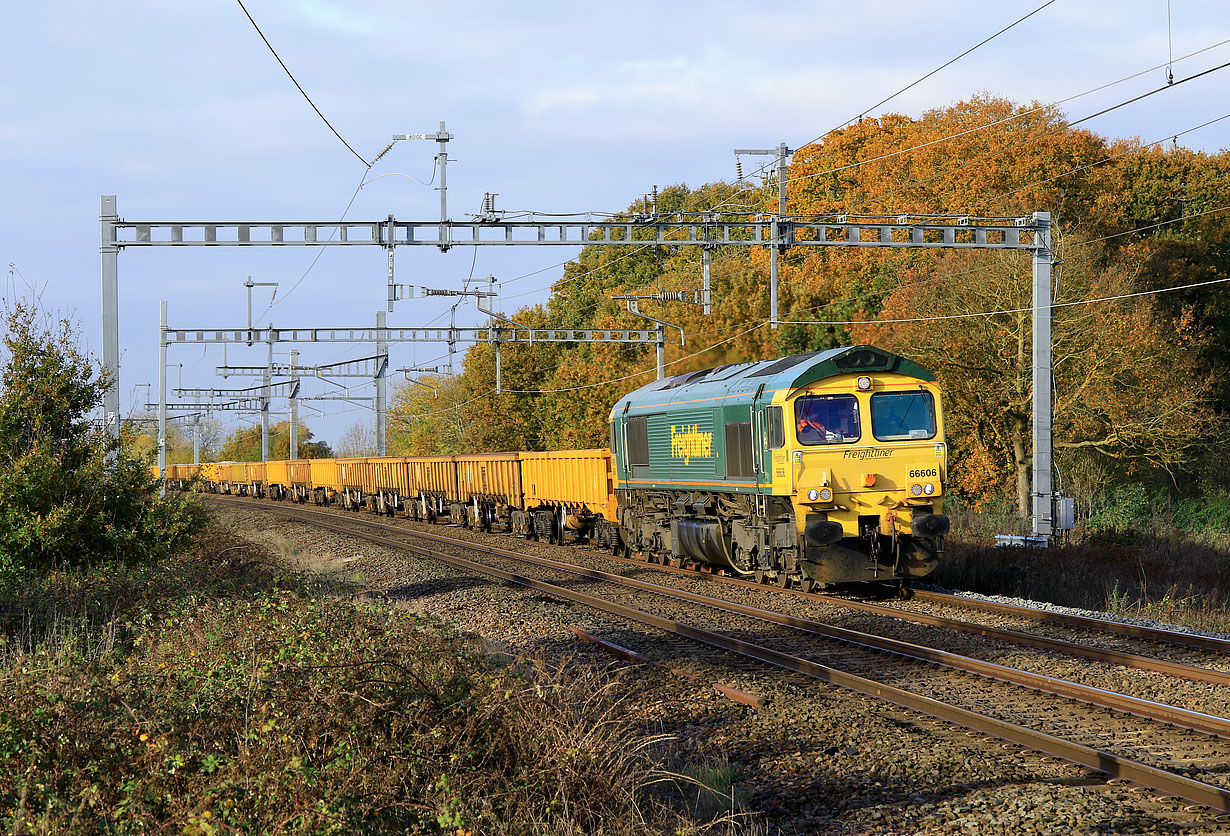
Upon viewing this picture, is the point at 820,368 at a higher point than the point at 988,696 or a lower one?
higher

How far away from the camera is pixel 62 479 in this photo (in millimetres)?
14242

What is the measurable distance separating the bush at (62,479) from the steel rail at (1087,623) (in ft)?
34.6

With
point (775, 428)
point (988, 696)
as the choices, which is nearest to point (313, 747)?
point (988, 696)

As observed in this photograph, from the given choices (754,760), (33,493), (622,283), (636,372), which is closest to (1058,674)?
(754,760)

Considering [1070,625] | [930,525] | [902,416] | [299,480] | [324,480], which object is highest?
[902,416]

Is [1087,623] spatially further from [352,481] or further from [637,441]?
[352,481]

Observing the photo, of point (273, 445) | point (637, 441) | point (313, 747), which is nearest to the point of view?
point (313, 747)

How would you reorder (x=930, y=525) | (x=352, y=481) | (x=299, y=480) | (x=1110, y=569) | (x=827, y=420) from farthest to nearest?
(x=299, y=480) < (x=352, y=481) < (x=1110, y=569) < (x=827, y=420) < (x=930, y=525)

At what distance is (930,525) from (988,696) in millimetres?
6172

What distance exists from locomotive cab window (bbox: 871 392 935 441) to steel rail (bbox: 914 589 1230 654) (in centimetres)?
222

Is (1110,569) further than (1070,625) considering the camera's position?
Yes

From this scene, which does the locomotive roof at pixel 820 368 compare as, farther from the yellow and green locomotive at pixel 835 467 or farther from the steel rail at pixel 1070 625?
the steel rail at pixel 1070 625

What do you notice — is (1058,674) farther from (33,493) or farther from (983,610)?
(33,493)

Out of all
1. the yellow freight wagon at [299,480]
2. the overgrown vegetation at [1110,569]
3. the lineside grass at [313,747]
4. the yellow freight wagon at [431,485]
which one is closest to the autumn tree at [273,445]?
the yellow freight wagon at [299,480]
